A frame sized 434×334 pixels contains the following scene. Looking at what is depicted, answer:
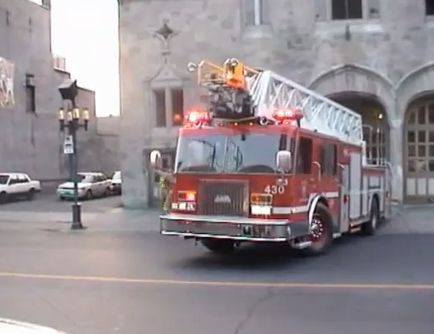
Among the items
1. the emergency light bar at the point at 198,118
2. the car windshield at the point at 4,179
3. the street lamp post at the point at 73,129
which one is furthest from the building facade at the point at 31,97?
the emergency light bar at the point at 198,118

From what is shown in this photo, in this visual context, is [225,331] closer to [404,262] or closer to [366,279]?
[366,279]

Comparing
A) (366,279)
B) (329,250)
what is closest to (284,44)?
(329,250)

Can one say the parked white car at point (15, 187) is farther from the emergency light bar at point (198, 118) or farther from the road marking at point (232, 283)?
the road marking at point (232, 283)

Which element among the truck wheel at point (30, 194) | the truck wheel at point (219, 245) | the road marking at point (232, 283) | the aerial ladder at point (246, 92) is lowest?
the road marking at point (232, 283)

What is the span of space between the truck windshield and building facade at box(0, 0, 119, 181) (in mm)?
28281

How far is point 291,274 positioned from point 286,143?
7.94 ft

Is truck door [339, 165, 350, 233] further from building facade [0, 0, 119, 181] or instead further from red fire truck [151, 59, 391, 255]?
building facade [0, 0, 119, 181]

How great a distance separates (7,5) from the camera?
41.8 metres

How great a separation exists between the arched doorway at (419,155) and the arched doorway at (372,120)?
2.86 ft

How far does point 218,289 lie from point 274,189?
9.82 ft

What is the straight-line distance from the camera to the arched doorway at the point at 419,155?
1094 inches

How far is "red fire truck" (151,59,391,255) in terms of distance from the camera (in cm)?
1253

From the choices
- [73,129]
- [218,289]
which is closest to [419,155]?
[73,129]

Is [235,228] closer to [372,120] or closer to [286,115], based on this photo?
[286,115]
